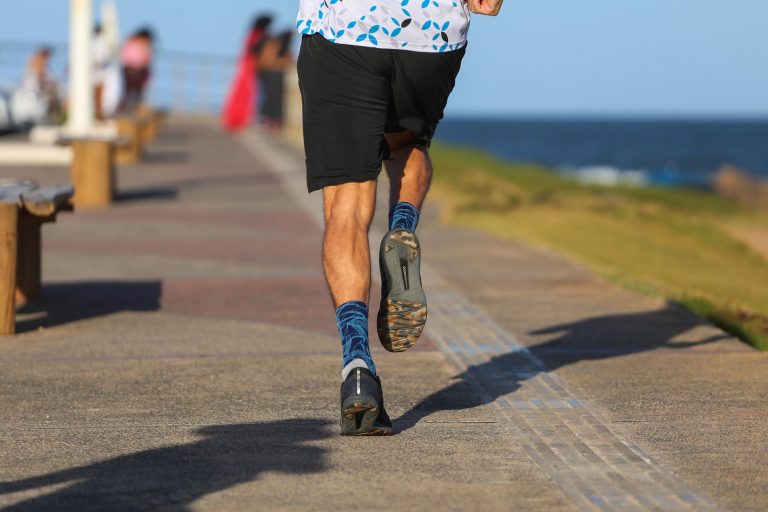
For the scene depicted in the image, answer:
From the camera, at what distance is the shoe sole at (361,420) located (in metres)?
4.44

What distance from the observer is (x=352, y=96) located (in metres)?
4.64

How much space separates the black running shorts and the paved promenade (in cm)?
84

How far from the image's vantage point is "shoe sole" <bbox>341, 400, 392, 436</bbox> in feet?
14.6

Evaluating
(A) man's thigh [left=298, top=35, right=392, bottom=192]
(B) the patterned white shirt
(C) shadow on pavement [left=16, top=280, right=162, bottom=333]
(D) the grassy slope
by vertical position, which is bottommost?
(D) the grassy slope

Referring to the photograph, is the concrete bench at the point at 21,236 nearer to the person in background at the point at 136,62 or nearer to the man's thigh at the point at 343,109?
the man's thigh at the point at 343,109

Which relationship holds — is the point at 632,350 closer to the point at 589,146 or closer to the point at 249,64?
the point at 249,64

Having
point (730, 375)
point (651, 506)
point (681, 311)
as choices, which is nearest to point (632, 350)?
point (730, 375)

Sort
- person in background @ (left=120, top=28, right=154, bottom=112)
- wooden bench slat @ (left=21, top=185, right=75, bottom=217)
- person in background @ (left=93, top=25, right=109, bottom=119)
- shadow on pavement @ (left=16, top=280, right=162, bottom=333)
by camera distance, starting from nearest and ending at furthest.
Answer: wooden bench slat @ (left=21, top=185, right=75, bottom=217) < shadow on pavement @ (left=16, top=280, right=162, bottom=333) < person in background @ (left=93, top=25, right=109, bottom=119) < person in background @ (left=120, top=28, right=154, bottom=112)

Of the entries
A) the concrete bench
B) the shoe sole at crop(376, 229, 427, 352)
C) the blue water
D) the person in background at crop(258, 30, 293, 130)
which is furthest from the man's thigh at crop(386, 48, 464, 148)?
the blue water

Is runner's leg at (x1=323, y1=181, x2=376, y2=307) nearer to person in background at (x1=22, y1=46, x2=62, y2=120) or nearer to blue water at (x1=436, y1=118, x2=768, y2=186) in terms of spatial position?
person in background at (x1=22, y1=46, x2=62, y2=120)

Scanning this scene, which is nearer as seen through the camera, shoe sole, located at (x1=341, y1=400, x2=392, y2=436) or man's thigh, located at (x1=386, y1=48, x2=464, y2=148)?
shoe sole, located at (x1=341, y1=400, x2=392, y2=436)

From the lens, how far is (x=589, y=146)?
11975 centimetres

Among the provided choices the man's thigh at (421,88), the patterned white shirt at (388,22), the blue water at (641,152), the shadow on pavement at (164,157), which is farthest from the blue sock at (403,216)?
the blue water at (641,152)

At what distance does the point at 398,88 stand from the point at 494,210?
29.9 ft
